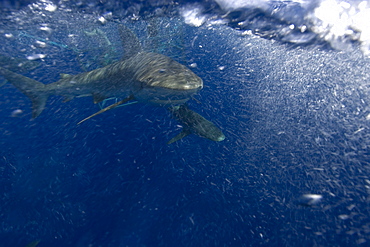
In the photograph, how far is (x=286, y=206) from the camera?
23.5 ft

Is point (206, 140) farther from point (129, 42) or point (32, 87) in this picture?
point (32, 87)

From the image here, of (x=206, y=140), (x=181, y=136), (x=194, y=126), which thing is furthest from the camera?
(x=206, y=140)

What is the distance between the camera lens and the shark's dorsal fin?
9.33m

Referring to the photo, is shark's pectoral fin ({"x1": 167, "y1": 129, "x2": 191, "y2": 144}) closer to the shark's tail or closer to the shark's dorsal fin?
the shark's tail

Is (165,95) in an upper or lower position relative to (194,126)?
upper

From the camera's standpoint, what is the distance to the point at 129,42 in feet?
31.6

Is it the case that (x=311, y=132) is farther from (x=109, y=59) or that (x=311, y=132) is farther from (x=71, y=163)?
(x=71, y=163)

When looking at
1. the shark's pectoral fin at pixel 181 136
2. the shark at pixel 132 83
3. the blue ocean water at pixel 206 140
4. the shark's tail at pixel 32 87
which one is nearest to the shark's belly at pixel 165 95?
the shark at pixel 132 83

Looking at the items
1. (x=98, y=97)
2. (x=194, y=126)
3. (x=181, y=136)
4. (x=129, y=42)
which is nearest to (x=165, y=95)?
(x=194, y=126)

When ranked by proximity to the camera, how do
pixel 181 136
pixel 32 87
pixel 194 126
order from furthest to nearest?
pixel 32 87 < pixel 181 136 < pixel 194 126

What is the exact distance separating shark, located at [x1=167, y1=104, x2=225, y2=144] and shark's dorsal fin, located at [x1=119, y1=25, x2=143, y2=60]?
4756mm

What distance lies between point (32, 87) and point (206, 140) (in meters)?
6.60

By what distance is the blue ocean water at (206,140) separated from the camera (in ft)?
23.8

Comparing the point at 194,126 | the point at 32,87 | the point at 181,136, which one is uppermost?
the point at 32,87
